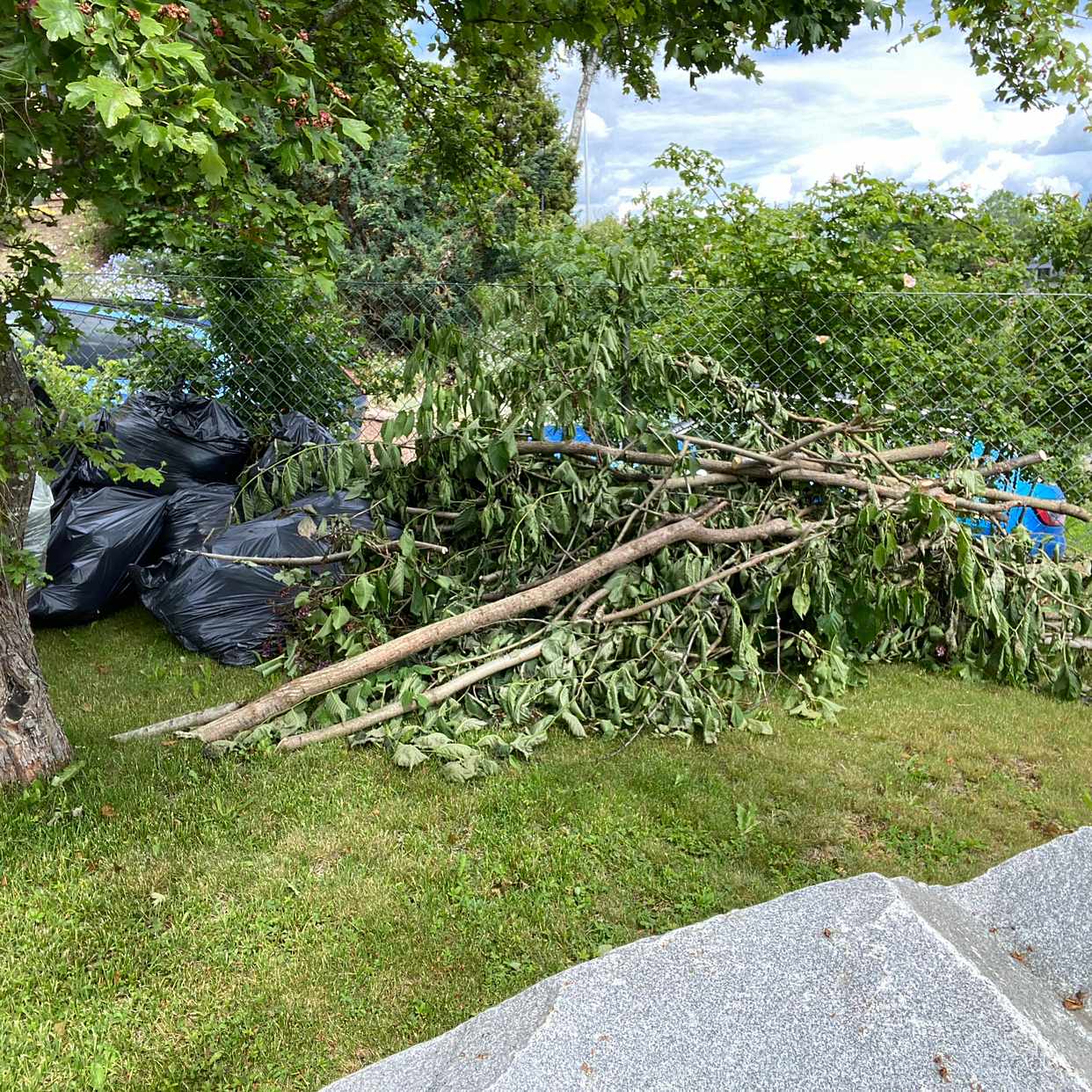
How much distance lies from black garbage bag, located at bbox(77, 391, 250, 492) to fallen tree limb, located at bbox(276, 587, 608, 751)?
7.60ft

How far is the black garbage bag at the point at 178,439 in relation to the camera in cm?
494

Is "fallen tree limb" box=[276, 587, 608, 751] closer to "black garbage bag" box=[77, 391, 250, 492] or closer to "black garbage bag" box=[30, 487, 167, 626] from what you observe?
"black garbage bag" box=[30, 487, 167, 626]

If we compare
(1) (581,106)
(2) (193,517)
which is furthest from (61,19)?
(1) (581,106)

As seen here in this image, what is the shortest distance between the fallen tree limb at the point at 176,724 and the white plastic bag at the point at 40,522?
4.20 ft

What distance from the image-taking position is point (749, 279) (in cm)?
499

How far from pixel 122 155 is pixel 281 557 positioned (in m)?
2.08

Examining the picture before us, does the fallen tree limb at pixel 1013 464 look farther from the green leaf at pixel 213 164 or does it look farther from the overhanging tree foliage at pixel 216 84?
the green leaf at pixel 213 164

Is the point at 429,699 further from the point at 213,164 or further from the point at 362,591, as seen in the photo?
the point at 213,164

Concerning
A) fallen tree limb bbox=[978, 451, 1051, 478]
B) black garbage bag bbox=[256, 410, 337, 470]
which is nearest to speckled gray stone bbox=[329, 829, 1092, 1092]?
fallen tree limb bbox=[978, 451, 1051, 478]

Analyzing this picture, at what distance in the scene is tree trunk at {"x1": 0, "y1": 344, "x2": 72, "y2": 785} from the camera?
2.78 m

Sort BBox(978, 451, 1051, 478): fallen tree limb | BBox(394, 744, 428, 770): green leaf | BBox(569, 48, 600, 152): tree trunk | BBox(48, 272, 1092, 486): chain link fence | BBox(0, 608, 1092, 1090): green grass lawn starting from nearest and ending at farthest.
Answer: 1. BBox(0, 608, 1092, 1090): green grass lawn
2. BBox(394, 744, 428, 770): green leaf
3. BBox(978, 451, 1051, 478): fallen tree limb
4. BBox(48, 272, 1092, 486): chain link fence
5. BBox(569, 48, 600, 152): tree trunk

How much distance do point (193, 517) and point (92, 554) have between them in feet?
1.71

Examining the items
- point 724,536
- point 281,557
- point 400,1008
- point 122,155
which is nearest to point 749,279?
point 724,536

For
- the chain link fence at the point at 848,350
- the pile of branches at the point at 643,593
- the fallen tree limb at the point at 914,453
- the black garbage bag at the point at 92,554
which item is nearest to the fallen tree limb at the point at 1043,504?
the pile of branches at the point at 643,593
